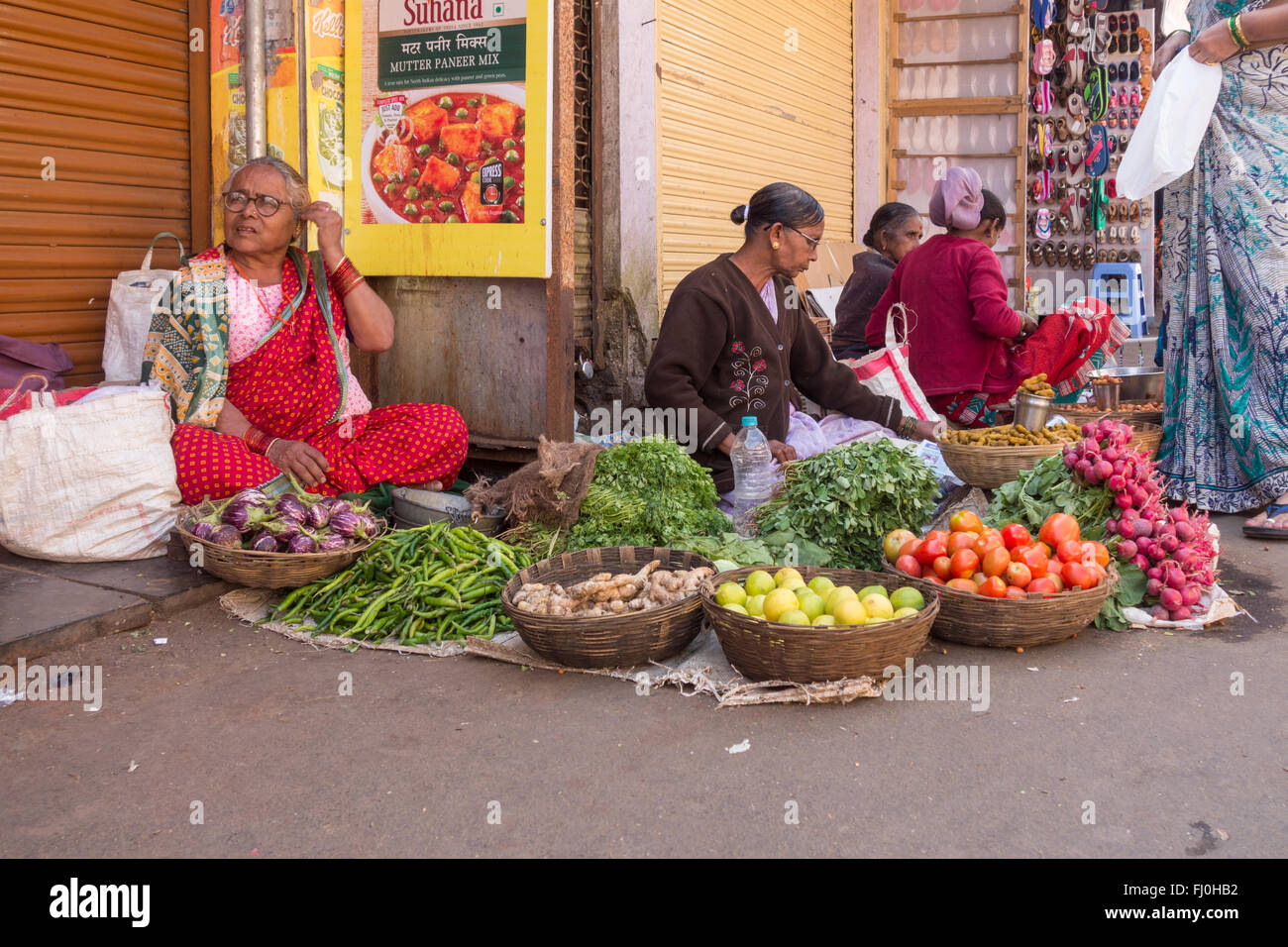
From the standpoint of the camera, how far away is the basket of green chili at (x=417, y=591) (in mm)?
3803

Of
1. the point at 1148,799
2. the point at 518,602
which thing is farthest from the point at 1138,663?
the point at 518,602

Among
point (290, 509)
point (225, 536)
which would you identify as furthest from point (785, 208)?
point (225, 536)

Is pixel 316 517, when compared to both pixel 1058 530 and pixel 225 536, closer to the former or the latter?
pixel 225 536

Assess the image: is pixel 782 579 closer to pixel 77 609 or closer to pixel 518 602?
pixel 518 602

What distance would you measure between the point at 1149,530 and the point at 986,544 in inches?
29.4

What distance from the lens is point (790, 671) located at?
10.6 ft

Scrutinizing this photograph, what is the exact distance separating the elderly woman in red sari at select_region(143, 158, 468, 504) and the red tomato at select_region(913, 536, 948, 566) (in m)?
2.17

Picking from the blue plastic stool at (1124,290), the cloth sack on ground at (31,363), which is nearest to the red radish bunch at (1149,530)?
the cloth sack on ground at (31,363)

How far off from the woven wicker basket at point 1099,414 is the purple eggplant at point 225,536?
4123 millimetres

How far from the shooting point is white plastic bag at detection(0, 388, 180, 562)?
4.09 m

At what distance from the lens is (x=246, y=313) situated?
15.2 feet

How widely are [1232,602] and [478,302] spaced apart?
11.2 ft

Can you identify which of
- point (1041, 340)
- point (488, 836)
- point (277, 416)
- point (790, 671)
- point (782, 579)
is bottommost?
point (488, 836)

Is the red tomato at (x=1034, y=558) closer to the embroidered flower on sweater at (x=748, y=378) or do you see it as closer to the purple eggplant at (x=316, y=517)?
the embroidered flower on sweater at (x=748, y=378)
